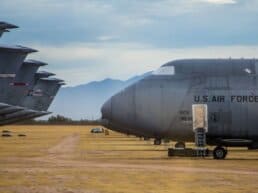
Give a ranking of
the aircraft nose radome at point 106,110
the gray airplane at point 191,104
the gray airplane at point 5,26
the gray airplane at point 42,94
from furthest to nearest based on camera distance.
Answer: the gray airplane at point 42,94 < the gray airplane at point 5,26 < the aircraft nose radome at point 106,110 < the gray airplane at point 191,104

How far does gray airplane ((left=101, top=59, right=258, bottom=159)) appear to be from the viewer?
34.2m

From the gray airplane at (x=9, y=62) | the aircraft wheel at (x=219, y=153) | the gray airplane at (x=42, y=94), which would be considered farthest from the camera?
the gray airplane at (x=42, y=94)

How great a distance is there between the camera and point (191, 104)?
34.6 metres

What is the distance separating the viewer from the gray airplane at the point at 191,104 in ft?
112

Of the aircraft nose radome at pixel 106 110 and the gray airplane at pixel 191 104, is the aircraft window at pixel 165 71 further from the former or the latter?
the aircraft nose radome at pixel 106 110

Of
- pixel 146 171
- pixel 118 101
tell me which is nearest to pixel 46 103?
pixel 118 101

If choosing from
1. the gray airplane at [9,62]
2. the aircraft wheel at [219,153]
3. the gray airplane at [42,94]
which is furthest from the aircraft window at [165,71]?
the gray airplane at [42,94]

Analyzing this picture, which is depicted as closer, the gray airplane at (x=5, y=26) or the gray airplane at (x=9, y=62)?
the gray airplane at (x=5, y=26)

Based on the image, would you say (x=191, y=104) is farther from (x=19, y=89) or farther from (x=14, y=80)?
(x=19, y=89)

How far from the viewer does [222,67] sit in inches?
1395

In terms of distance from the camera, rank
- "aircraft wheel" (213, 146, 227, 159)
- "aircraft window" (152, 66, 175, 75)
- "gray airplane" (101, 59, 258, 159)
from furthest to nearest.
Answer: "aircraft window" (152, 66, 175, 75) < "aircraft wheel" (213, 146, 227, 159) < "gray airplane" (101, 59, 258, 159)

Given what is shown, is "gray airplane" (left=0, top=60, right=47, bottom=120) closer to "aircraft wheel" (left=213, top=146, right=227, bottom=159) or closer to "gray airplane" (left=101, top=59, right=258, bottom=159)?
"gray airplane" (left=101, top=59, right=258, bottom=159)

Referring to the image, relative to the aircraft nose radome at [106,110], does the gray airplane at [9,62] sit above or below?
above

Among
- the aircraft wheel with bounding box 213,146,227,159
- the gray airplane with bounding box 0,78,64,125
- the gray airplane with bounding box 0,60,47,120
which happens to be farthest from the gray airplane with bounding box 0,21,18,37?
the gray airplane with bounding box 0,78,64,125
